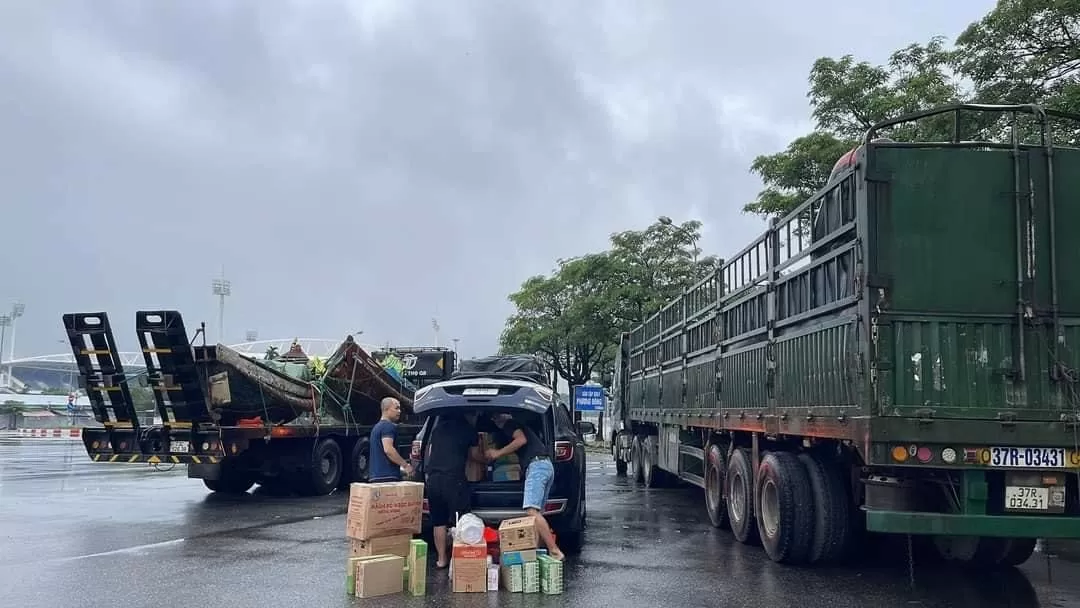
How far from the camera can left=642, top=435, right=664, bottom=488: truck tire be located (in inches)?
647

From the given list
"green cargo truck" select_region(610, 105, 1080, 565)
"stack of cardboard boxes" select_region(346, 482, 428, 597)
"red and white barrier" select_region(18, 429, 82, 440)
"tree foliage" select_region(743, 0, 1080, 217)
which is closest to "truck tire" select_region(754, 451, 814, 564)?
"green cargo truck" select_region(610, 105, 1080, 565)

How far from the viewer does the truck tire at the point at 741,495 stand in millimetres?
9055

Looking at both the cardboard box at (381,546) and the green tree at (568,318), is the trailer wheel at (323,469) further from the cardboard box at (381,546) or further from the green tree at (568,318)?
the green tree at (568,318)

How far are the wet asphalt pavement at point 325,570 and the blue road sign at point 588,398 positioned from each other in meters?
15.4

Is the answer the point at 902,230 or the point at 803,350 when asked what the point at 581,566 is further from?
the point at 902,230

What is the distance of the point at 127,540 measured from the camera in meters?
9.53

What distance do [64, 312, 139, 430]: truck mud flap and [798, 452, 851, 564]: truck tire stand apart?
30.1 ft

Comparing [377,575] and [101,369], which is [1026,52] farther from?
[101,369]

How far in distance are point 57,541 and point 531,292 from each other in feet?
95.3

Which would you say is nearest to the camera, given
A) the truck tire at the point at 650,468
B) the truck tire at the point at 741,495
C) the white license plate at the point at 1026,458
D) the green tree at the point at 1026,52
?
the white license plate at the point at 1026,458

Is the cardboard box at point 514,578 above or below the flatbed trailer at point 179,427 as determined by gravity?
→ below

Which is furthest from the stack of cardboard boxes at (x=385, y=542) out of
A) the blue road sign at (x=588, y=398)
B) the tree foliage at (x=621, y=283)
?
the tree foliage at (x=621, y=283)

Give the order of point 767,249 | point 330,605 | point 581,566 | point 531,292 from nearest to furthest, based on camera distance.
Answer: point 330,605, point 581,566, point 767,249, point 531,292

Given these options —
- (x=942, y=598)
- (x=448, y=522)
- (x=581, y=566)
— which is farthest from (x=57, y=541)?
(x=942, y=598)
